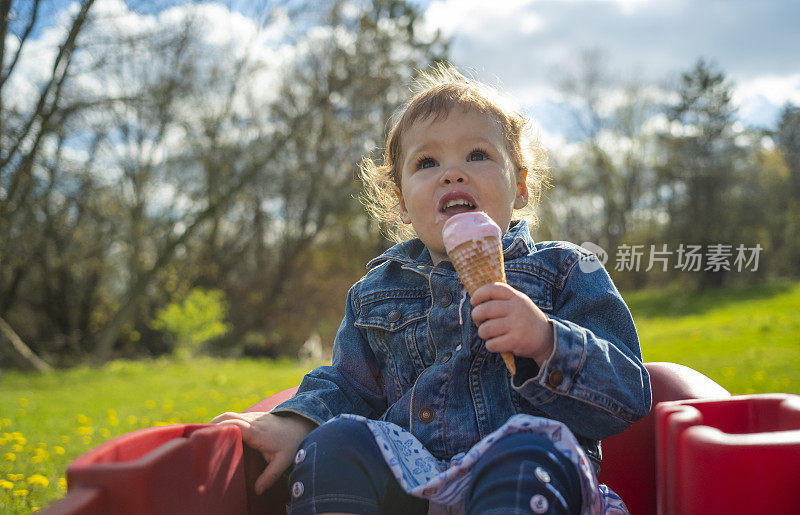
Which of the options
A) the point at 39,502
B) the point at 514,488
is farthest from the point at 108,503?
the point at 39,502

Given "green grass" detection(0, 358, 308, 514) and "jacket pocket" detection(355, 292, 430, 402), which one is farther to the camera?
"green grass" detection(0, 358, 308, 514)

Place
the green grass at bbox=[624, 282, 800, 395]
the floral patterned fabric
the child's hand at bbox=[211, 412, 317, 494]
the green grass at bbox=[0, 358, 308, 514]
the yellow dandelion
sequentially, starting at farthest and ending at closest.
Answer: the green grass at bbox=[624, 282, 800, 395] → the green grass at bbox=[0, 358, 308, 514] → the yellow dandelion → the child's hand at bbox=[211, 412, 317, 494] → the floral patterned fabric

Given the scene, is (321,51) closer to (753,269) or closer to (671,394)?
(671,394)

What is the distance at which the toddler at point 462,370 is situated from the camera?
3.96ft

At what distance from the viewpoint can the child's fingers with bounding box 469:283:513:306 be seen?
1.23 m

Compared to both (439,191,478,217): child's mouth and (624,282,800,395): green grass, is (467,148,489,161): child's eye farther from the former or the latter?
(624,282,800,395): green grass

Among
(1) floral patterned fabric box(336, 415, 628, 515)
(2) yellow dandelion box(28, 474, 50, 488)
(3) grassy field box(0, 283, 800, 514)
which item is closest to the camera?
(1) floral patterned fabric box(336, 415, 628, 515)

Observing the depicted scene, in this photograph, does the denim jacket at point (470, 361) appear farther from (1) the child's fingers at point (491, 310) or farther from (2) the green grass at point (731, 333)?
(2) the green grass at point (731, 333)

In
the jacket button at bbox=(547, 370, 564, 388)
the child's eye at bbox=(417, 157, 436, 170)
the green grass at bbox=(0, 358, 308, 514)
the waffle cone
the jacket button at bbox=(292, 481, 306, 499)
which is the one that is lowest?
the green grass at bbox=(0, 358, 308, 514)

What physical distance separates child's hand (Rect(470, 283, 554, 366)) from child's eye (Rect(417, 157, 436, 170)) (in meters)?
0.49

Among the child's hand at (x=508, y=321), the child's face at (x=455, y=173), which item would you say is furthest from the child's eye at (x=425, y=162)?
the child's hand at (x=508, y=321)

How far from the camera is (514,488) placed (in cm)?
110

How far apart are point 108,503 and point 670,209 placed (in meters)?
17.6
